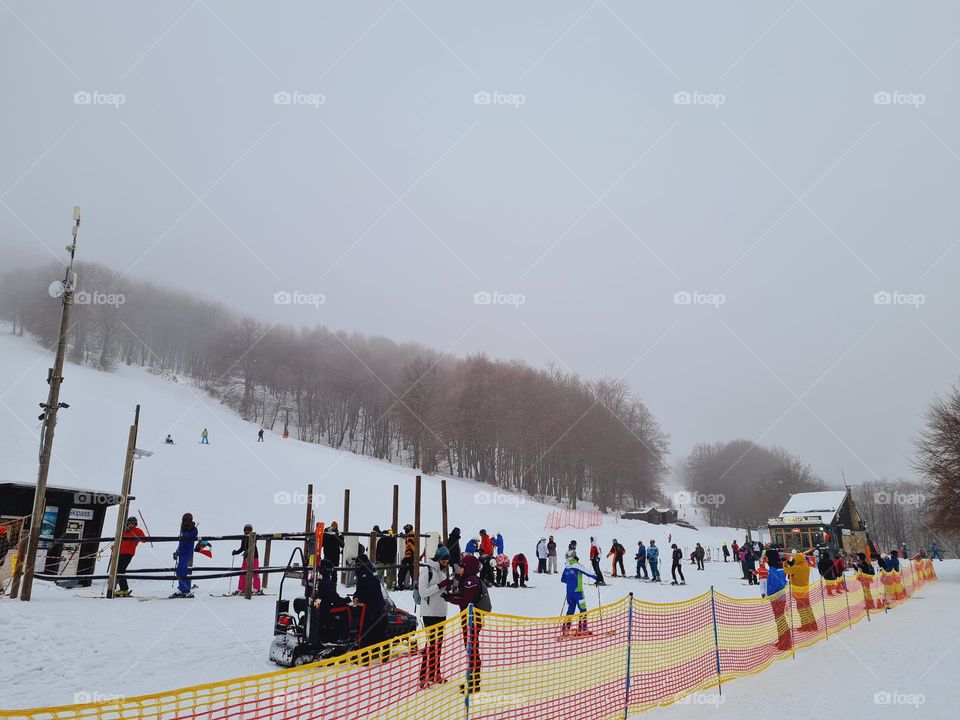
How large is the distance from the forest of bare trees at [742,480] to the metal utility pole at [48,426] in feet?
269

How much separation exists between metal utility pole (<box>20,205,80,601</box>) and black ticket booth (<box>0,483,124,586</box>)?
6.92 feet

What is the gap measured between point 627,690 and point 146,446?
3264cm

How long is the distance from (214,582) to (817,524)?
47.1 meters

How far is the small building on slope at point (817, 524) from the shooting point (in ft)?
153

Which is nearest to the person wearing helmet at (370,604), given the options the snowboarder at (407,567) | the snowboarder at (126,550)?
the snowboarder at (126,550)

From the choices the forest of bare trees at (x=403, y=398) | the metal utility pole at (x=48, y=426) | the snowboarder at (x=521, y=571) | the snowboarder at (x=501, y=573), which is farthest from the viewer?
the forest of bare trees at (x=403, y=398)

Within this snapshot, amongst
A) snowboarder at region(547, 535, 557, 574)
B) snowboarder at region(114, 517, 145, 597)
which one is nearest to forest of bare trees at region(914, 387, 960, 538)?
snowboarder at region(547, 535, 557, 574)

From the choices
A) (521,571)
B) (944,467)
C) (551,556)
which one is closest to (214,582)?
(521,571)

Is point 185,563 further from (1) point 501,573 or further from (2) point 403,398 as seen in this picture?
(2) point 403,398

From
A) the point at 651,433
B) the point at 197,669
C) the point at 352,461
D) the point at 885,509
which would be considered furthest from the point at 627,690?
the point at 885,509

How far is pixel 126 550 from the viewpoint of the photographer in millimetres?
13938

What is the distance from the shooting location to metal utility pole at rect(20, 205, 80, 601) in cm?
1067

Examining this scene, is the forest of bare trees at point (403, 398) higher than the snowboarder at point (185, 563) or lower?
higher

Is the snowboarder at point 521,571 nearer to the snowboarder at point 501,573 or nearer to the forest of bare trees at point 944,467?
the snowboarder at point 501,573
